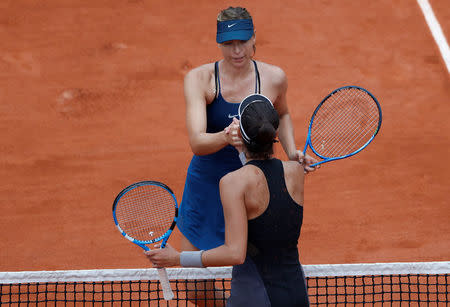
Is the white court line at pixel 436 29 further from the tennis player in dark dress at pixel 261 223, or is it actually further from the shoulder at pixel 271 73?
the tennis player in dark dress at pixel 261 223

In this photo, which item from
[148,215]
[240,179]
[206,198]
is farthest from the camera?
[206,198]

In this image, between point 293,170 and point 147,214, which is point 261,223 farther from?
point 147,214

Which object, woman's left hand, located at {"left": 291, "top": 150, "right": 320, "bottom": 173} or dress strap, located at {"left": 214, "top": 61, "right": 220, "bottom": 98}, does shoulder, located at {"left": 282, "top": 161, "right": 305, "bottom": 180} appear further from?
dress strap, located at {"left": 214, "top": 61, "right": 220, "bottom": 98}

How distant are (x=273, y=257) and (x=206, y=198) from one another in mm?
1114

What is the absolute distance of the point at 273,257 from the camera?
3.26 meters

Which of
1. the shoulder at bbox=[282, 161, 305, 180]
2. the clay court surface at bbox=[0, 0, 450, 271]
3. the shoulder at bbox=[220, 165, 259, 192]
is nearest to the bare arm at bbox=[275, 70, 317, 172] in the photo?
the shoulder at bbox=[282, 161, 305, 180]

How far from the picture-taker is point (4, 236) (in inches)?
251

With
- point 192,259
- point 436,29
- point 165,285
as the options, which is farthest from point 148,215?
point 436,29

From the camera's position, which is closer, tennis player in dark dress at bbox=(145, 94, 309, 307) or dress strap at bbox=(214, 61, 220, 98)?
tennis player in dark dress at bbox=(145, 94, 309, 307)

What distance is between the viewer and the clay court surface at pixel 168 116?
632 centimetres

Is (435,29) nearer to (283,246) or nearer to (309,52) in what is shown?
(309,52)

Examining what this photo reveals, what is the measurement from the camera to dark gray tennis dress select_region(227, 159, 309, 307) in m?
3.20

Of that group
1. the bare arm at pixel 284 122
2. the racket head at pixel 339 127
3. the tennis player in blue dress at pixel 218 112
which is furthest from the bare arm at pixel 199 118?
the racket head at pixel 339 127

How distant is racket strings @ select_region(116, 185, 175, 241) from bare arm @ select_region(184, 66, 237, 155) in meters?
0.39
